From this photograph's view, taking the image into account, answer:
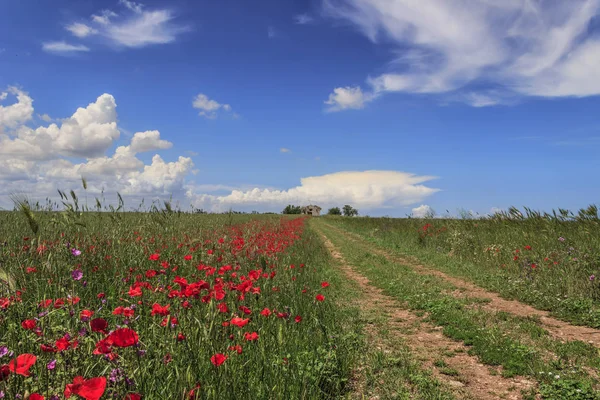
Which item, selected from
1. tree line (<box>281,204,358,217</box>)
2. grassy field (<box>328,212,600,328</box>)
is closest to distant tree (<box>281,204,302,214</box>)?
tree line (<box>281,204,358,217</box>)

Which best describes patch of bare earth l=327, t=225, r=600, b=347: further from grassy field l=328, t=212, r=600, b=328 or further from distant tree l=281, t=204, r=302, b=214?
distant tree l=281, t=204, r=302, b=214

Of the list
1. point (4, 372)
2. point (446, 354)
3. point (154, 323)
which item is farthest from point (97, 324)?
point (446, 354)

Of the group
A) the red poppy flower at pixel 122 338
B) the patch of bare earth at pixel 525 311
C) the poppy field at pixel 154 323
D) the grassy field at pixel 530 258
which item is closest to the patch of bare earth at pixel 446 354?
the poppy field at pixel 154 323

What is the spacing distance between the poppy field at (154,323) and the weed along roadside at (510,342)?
71.5 inches

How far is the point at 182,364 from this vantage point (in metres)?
2.86

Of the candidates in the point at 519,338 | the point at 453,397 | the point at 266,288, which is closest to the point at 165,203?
the point at 266,288

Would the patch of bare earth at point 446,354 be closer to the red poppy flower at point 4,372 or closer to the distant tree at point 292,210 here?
the red poppy flower at point 4,372

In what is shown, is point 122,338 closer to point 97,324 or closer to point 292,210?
point 97,324

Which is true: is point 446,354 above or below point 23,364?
below

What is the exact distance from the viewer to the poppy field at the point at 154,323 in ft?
7.89

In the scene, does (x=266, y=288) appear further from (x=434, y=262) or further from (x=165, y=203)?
(x=434, y=262)

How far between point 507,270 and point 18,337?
1138cm

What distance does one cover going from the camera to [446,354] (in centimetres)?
495

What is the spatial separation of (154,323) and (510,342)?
193 inches
